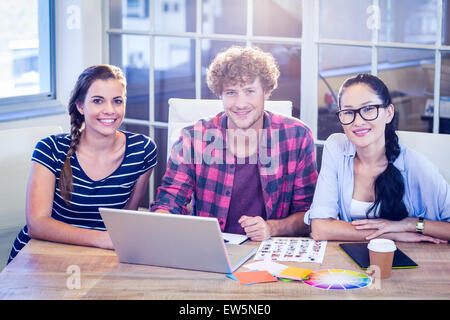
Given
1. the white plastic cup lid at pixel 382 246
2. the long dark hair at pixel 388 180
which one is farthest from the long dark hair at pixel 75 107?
the white plastic cup lid at pixel 382 246

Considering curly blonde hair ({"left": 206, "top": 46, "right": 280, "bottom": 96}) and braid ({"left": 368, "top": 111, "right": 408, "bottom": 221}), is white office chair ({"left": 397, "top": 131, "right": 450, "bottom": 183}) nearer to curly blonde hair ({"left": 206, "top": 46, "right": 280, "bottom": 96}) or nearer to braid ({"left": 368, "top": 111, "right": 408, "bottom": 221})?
braid ({"left": 368, "top": 111, "right": 408, "bottom": 221})

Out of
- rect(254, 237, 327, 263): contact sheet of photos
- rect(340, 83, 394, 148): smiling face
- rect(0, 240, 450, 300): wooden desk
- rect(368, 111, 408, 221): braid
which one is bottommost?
rect(0, 240, 450, 300): wooden desk

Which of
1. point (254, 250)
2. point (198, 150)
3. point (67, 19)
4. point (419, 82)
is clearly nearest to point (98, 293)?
point (254, 250)

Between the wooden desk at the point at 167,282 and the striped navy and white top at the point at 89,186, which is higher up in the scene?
the striped navy and white top at the point at 89,186

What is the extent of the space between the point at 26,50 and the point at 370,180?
7.54ft

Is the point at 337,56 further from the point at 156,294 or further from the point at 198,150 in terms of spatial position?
the point at 156,294

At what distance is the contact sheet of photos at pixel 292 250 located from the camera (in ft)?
6.18

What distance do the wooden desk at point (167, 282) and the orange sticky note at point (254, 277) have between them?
0.07 feet

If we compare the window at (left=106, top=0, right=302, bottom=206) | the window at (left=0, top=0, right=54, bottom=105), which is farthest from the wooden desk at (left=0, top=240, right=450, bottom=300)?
the window at (left=0, top=0, right=54, bottom=105)

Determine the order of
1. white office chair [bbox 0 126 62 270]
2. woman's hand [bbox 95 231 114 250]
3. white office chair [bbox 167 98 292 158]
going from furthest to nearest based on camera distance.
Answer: white office chair [bbox 167 98 292 158], white office chair [bbox 0 126 62 270], woman's hand [bbox 95 231 114 250]

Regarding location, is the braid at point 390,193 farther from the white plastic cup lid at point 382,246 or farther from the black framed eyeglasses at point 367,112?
the white plastic cup lid at point 382,246

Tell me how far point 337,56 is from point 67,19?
4.99 feet

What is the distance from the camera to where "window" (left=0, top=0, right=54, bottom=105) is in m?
3.50

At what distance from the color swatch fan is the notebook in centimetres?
6
